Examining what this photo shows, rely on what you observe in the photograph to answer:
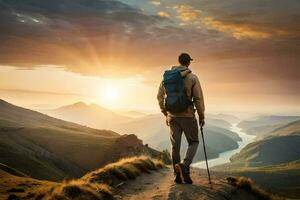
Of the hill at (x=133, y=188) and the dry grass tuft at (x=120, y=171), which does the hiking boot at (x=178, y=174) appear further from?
the dry grass tuft at (x=120, y=171)

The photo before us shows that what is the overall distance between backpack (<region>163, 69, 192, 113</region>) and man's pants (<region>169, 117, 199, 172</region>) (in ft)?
1.60

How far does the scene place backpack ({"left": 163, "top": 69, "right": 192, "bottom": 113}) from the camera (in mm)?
12570

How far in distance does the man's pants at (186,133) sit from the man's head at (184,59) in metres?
2.09

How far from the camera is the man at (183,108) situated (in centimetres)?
1261

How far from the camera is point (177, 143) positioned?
13.3 m

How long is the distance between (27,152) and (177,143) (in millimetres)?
116209

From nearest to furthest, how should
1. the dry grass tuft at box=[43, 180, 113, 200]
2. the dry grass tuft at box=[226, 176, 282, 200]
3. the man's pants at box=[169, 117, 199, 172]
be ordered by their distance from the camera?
the dry grass tuft at box=[43, 180, 113, 200] < the man's pants at box=[169, 117, 199, 172] < the dry grass tuft at box=[226, 176, 282, 200]

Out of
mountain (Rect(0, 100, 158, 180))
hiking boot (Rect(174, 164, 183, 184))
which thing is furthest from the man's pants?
mountain (Rect(0, 100, 158, 180))

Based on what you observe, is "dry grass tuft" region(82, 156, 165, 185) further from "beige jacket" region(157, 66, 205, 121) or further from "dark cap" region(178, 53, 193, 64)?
"dark cap" region(178, 53, 193, 64)

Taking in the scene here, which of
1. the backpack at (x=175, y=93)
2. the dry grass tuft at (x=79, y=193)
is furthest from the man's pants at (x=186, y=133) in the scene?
the dry grass tuft at (x=79, y=193)

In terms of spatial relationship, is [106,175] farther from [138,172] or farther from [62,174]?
[62,174]

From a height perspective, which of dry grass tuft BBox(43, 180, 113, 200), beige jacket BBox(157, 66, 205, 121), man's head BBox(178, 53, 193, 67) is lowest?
dry grass tuft BBox(43, 180, 113, 200)

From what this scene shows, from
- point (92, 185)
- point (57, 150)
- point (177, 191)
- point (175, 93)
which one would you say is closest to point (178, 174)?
point (177, 191)

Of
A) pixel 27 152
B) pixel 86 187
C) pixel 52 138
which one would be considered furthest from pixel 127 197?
pixel 52 138
